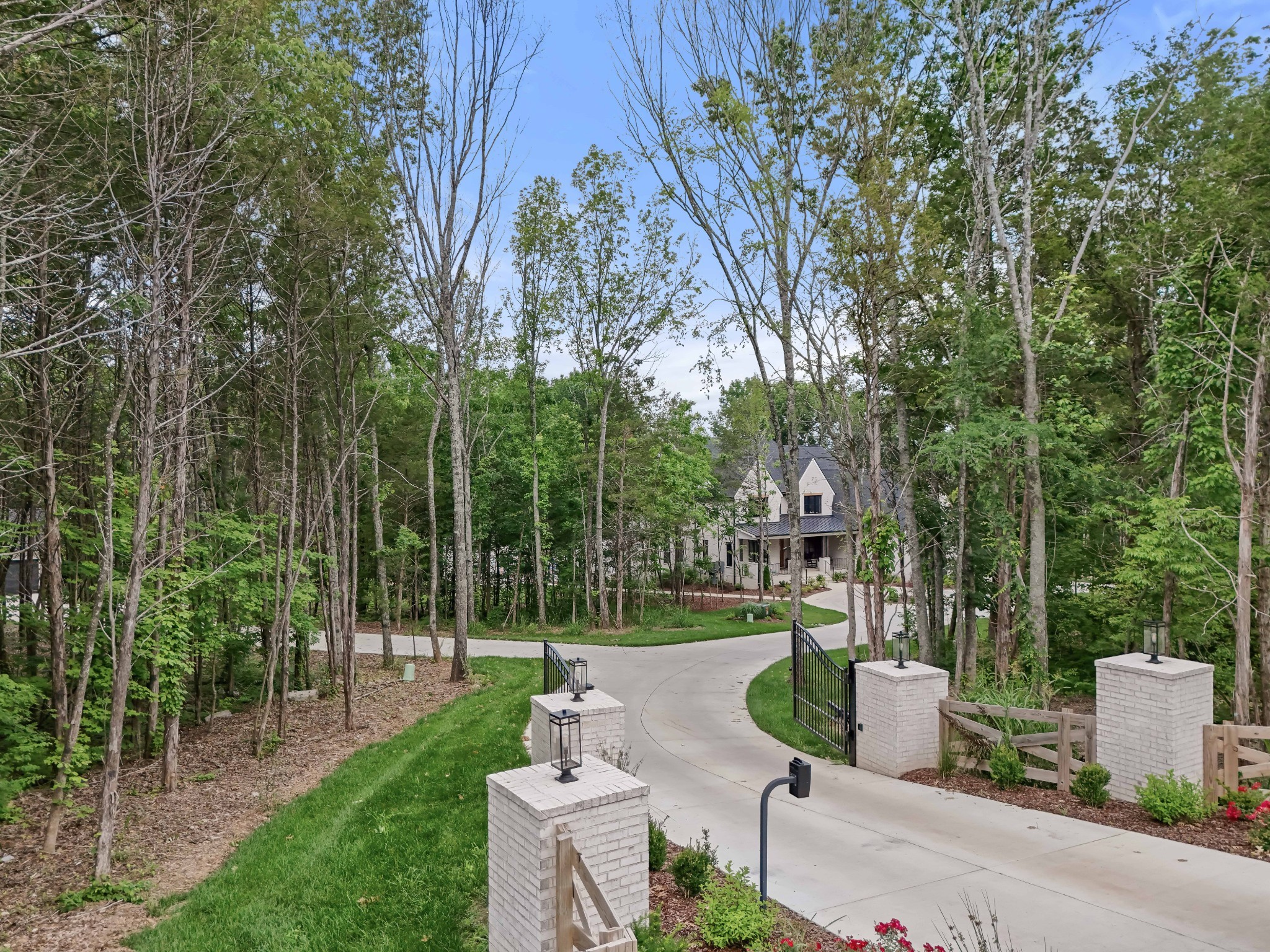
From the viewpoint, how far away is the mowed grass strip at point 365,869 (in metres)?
5.10

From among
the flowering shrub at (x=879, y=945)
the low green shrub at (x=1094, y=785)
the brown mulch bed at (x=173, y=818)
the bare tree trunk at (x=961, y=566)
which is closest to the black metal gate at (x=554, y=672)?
the brown mulch bed at (x=173, y=818)

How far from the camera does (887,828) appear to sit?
6.52 meters

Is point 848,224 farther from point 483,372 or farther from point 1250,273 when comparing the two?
point 483,372

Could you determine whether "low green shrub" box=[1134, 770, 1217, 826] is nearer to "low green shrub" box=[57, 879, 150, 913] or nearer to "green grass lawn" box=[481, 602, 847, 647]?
"low green shrub" box=[57, 879, 150, 913]

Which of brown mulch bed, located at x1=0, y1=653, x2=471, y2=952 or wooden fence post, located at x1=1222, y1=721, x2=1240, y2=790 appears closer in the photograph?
brown mulch bed, located at x1=0, y1=653, x2=471, y2=952

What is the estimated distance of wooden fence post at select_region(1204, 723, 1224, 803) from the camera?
6.84m

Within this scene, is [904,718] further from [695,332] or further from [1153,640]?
[695,332]

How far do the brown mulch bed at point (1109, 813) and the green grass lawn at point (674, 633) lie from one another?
11759 mm

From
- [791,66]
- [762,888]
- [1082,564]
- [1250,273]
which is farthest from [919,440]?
[762,888]

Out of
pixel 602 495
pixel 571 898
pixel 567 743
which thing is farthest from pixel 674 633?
pixel 571 898

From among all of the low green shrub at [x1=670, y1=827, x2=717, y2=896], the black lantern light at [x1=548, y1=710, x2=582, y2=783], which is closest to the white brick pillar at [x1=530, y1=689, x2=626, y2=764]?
the low green shrub at [x1=670, y1=827, x2=717, y2=896]

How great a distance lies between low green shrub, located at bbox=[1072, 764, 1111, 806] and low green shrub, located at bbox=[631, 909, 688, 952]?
185 inches

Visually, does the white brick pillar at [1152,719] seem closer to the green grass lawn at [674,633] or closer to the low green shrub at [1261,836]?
the low green shrub at [1261,836]

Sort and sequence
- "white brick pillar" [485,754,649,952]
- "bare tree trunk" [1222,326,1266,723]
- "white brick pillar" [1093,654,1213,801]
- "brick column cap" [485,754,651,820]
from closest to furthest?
"white brick pillar" [485,754,649,952] < "brick column cap" [485,754,651,820] < "white brick pillar" [1093,654,1213,801] < "bare tree trunk" [1222,326,1266,723]
